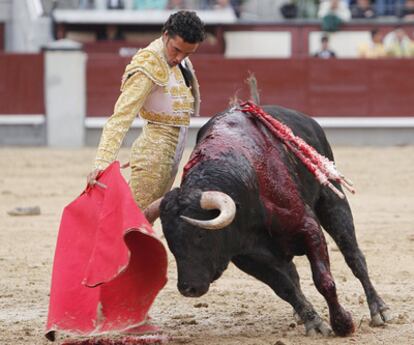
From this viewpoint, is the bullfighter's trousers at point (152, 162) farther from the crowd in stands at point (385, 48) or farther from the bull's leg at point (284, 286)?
the crowd in stands at point (385, 48)

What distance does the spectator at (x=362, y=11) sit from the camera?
1469cm

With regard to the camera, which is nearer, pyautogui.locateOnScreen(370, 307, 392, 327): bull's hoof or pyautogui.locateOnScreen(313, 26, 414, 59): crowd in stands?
pyautogui.locateOnScreen(370, 307, 392, 327): bull's hoof

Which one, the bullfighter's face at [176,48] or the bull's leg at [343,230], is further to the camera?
the bull's leg at [343,230]

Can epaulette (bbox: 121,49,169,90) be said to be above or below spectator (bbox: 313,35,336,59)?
above

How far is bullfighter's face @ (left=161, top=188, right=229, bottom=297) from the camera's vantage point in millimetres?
4070

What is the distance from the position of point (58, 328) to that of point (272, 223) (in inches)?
34.2

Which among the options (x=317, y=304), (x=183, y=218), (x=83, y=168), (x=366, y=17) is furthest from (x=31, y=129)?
(x=183, y=218)

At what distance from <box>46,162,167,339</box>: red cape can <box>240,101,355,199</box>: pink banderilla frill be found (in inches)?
25.5

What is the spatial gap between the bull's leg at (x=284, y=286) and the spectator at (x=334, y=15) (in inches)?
401

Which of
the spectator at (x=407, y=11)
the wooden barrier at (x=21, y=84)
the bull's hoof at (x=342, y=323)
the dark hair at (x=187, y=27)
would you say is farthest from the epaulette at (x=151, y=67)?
the spectator at (x=407, y=11)

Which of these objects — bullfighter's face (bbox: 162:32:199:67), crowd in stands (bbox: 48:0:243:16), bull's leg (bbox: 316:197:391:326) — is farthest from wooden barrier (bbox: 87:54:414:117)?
bullfighter's face (bbox: 162:32:199:67)

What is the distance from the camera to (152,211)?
425cm

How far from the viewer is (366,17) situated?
578 inches

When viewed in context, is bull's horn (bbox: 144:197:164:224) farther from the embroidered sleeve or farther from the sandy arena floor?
the sandy arena floor
